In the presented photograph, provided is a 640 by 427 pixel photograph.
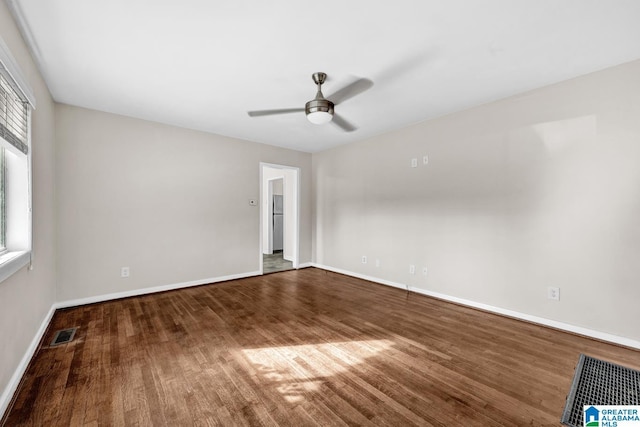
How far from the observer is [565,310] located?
2.64 meters

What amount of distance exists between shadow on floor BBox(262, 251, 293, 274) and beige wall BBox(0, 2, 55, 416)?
300 cm

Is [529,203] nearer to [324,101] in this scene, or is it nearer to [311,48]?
[324,101]

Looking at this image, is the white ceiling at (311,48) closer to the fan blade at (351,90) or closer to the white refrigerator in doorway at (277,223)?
the fan blade at (351,90)

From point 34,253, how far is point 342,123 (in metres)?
3.39

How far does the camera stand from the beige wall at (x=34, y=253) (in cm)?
166

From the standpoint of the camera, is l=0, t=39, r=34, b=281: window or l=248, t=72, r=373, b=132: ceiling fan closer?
l=0, t=39, r=34, b=281: window

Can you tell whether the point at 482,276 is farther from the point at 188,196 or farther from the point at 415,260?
the point at 188,196

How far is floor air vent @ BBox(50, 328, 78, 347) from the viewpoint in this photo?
234 cm

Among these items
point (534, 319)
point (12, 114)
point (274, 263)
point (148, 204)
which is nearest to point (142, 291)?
point (148, 204)

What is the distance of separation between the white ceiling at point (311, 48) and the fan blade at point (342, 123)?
377 mm

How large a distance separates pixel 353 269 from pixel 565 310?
113 inches

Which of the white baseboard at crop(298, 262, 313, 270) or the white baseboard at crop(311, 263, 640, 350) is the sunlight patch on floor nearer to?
the white baseboard at crop(311, 263, 640, 350)

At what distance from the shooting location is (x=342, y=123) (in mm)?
3592
